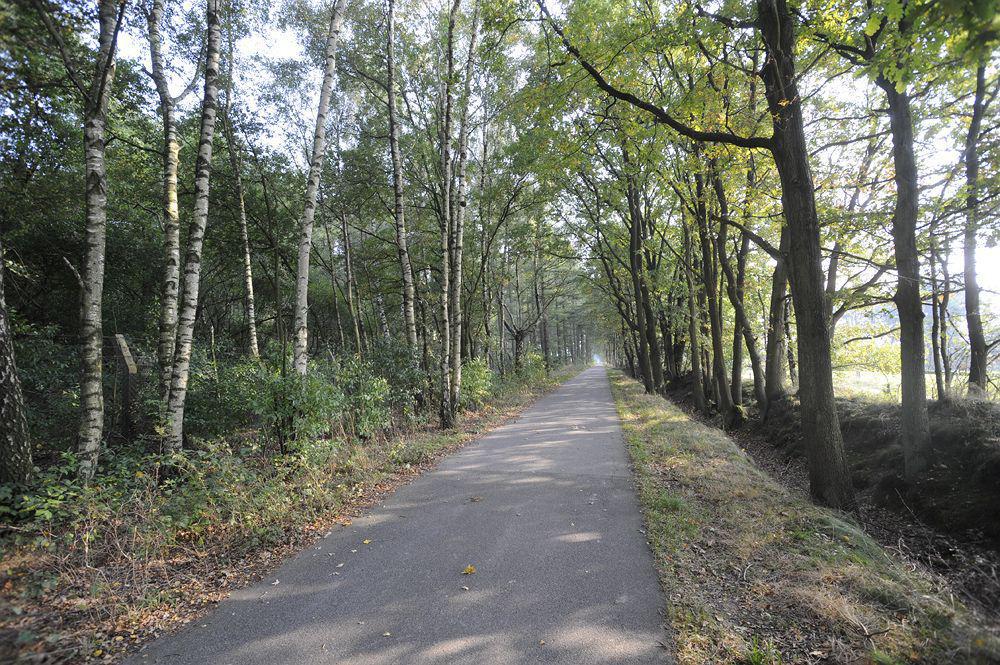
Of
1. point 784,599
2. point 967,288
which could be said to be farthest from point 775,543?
point 967,288

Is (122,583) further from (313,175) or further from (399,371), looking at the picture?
(399,371)

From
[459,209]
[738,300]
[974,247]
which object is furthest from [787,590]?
[738,300]

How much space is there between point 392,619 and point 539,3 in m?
7.53

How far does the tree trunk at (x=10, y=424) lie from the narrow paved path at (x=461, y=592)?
305 centimetres

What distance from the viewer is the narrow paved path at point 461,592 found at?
290 cm

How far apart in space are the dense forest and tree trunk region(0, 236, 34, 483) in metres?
0.03

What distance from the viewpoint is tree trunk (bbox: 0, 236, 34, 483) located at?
4406 millimetres

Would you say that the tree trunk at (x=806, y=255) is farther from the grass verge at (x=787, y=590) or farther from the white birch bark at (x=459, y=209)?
the white birch bark at (x=459, y=209)

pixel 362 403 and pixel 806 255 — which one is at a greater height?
pixel 806 255

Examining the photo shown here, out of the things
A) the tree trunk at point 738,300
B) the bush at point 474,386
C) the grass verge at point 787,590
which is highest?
the tree trunk at point 738,300

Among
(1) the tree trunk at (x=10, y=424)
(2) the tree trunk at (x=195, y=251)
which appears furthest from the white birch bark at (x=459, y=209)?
(1) the tree trunk at (x=10, y=424)

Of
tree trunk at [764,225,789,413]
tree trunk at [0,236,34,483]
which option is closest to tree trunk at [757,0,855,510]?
tree trunk at [764,225,789,413]

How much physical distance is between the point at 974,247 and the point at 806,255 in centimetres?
709

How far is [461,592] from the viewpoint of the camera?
357cm
